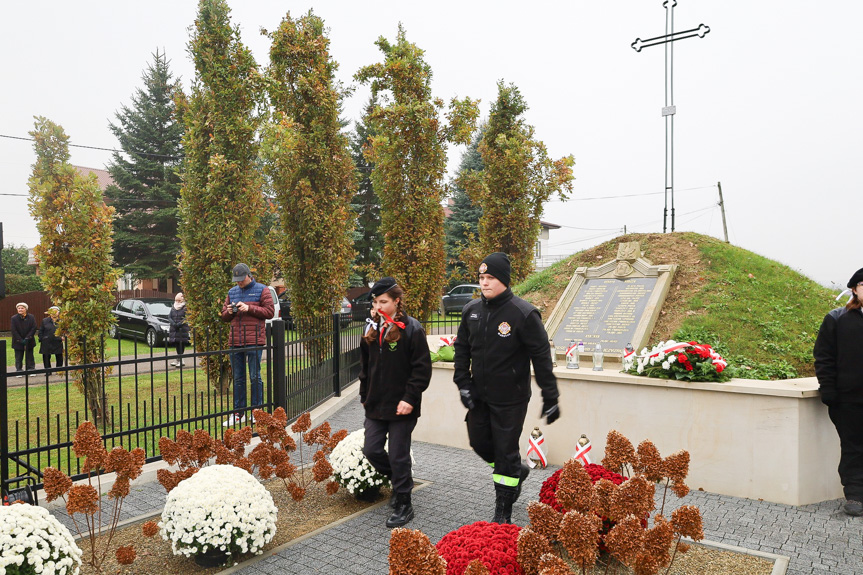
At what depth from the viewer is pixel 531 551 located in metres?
2.51

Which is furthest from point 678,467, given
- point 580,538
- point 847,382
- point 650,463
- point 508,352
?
point 847,382

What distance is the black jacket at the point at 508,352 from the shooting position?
14.0 feet

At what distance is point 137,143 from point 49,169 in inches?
847

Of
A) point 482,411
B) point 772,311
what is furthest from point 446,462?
point 772,311

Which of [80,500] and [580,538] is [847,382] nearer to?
[580,538]

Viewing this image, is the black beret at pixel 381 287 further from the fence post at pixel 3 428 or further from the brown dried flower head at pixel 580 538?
the fence post at pixel 3 428

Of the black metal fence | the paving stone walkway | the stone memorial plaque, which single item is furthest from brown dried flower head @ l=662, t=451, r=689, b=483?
the stone memorial plaque

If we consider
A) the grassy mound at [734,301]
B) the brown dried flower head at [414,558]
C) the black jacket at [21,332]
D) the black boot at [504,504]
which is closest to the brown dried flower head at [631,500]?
the brown dried flower head at [414,558]

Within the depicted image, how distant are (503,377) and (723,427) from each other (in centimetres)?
241

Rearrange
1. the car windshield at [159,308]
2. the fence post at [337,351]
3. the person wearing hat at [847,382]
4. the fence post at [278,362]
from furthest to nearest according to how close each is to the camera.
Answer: the car windshield at [159,308]
the fence post at [337,351]
the fence post at [278,362]
the person wearing hat at [847,382]

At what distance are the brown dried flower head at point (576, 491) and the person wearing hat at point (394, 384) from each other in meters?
1.70

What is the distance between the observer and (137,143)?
96.8 feet

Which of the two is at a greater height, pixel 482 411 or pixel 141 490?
pixel 482 411

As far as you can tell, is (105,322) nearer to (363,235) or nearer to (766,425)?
(766,425)
